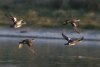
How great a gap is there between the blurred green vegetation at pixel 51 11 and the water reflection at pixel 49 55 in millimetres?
6998

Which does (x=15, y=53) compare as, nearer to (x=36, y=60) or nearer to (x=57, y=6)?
(x=36, y=60)

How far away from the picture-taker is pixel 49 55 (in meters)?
32.2

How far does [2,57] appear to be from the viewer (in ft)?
102

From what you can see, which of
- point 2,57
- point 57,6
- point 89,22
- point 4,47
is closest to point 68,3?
point 57,6

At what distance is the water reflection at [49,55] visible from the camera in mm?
29594

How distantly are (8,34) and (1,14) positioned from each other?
288 inches

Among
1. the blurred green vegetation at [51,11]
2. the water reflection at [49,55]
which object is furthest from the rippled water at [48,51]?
the blurred green vegetation at [51,11]

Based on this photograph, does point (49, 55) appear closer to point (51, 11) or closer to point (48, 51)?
point (48, 51)

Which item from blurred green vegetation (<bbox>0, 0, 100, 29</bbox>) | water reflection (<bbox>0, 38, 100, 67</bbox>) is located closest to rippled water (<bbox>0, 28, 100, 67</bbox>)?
water reflection (<bbox>0, 38, 100, 67</bbox>)

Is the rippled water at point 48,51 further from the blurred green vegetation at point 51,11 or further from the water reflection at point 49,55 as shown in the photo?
the blurred green vegetation at point 51,11

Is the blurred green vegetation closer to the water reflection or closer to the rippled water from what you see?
the rippled water

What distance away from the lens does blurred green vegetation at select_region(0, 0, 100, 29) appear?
4594cm

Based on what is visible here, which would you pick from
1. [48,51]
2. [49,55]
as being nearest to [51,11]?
[48,51]

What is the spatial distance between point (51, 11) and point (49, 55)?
17531mm
